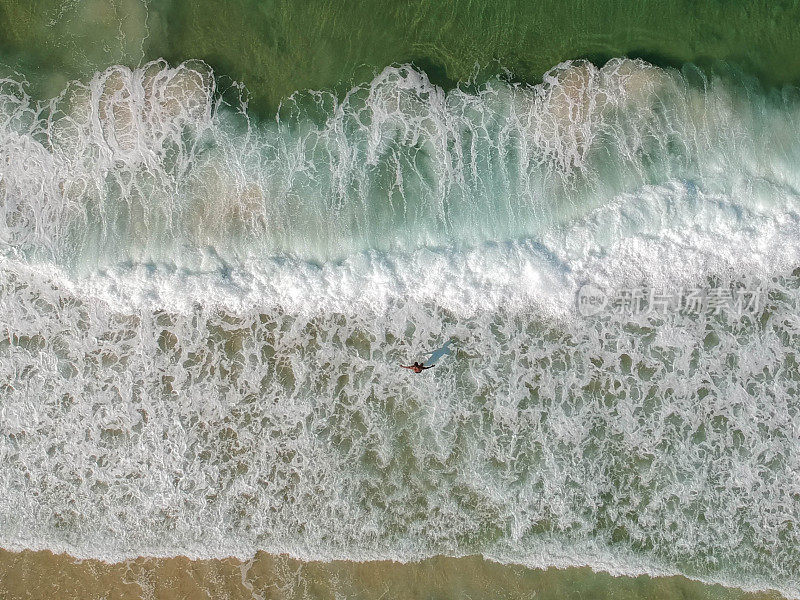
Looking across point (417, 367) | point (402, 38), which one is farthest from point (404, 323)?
point (402, 38)

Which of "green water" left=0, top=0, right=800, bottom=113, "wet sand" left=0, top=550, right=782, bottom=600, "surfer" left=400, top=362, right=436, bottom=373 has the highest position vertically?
"green water" left=0, top=0, right=800, bottom=113

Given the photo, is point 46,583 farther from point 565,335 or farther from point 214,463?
point 565,335

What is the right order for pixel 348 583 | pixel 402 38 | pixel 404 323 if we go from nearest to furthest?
1. pixel 348 583
2. pixel 404 323
3. pixel 402 38

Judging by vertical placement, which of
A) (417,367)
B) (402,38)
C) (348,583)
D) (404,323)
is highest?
(402,38)

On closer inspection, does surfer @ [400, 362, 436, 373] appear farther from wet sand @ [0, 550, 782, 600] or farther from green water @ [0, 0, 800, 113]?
green water @ [0, 0, 800, 113]

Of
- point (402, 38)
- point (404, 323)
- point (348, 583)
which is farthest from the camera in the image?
point (402, 38)

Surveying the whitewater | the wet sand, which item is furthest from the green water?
the wet sand

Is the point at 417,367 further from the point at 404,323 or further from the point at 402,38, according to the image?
the point at 402,38

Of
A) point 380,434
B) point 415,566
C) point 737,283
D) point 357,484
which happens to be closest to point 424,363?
point 380,434
